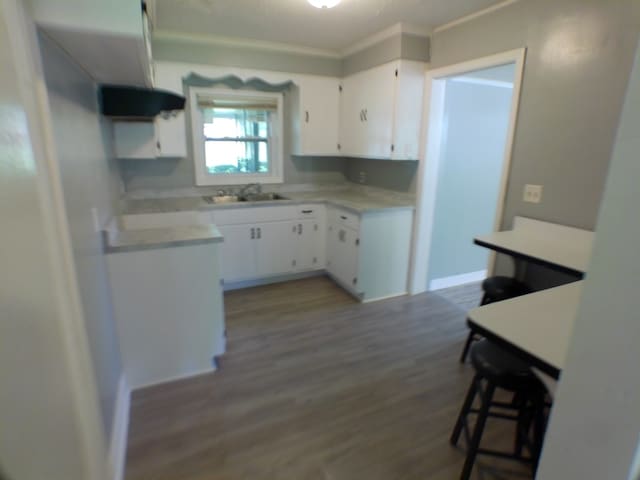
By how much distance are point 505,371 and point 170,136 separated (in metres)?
3.22

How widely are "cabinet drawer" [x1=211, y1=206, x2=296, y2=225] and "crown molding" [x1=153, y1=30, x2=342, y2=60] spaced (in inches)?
62.8

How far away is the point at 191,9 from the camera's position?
2.64 meters

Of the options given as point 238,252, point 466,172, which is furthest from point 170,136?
point 466,172

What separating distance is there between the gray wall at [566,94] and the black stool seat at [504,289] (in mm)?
202

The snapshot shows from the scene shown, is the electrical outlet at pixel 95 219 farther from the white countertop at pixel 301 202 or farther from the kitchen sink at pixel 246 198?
the kitchen sink at pixel 246 198

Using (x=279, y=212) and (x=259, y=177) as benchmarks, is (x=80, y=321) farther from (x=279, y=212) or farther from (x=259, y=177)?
(x=259, y=177)

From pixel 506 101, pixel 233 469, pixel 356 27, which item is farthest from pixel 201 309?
pixel 506 101

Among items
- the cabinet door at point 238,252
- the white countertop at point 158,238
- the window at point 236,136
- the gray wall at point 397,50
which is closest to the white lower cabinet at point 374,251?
the cabinet door at point 238,252

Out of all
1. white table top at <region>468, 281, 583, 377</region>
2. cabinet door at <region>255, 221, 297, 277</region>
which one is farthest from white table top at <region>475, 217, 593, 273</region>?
cabinet door at <region>255, 221, 297, 277</region>

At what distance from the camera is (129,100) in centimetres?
245

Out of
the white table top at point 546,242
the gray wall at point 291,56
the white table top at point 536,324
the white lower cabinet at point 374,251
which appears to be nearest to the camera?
the white table top at point 536,324

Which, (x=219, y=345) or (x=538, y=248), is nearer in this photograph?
(x=538, y=248)

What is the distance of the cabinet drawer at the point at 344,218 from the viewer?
332 cm

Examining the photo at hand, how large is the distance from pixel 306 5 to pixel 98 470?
2.95m
